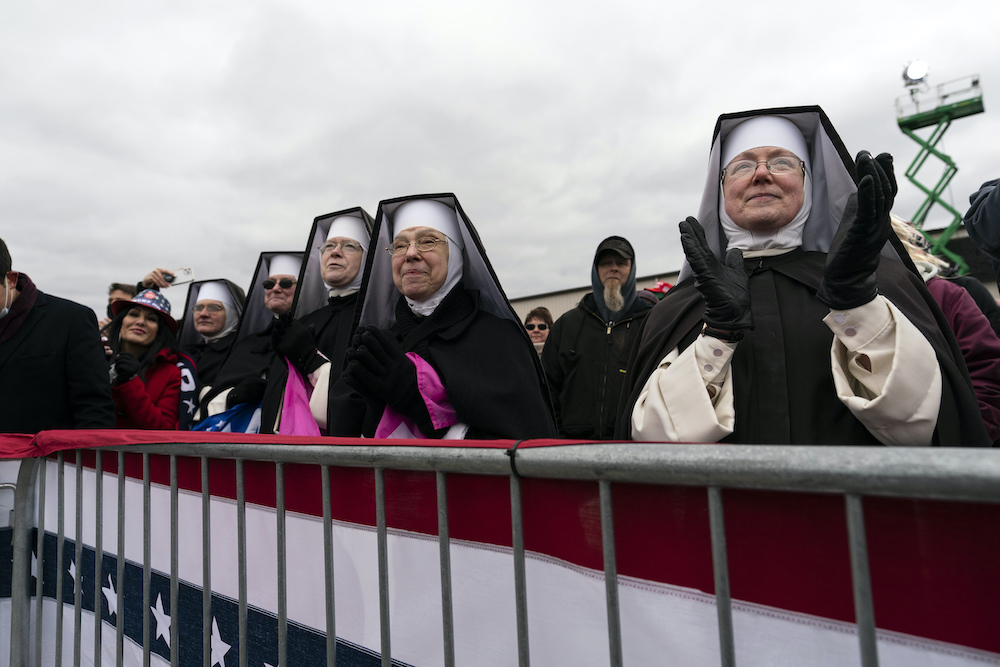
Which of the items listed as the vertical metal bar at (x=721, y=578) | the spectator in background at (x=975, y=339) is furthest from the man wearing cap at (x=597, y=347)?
the vertical metal bar at (x=721, y=578)

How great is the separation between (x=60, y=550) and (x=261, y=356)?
2221 mm

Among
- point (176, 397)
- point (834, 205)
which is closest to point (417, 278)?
point (834, 205)

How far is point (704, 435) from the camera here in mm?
1664

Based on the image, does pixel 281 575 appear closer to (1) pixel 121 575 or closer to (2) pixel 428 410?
(1) pixel 121 575

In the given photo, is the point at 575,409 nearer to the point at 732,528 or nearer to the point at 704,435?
the point at 704,435

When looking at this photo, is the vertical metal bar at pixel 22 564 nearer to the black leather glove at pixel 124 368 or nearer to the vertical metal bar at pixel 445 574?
the black leather glove at pixel 124 368

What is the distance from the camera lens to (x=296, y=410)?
3.27 meters

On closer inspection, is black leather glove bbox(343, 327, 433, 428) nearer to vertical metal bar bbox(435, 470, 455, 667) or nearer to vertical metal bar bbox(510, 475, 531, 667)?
vertical metal bar bbox(435, 470, 455, 667)

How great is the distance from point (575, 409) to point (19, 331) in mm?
3683

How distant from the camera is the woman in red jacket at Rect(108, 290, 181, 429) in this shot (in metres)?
3.99

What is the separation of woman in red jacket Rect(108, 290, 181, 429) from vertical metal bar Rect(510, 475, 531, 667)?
3.78 metres

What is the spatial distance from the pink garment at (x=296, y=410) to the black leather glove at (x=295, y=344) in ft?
0.27

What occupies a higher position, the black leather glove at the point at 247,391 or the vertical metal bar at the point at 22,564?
the black leather glove at the point at 247,391

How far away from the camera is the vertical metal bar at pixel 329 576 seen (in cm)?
138
